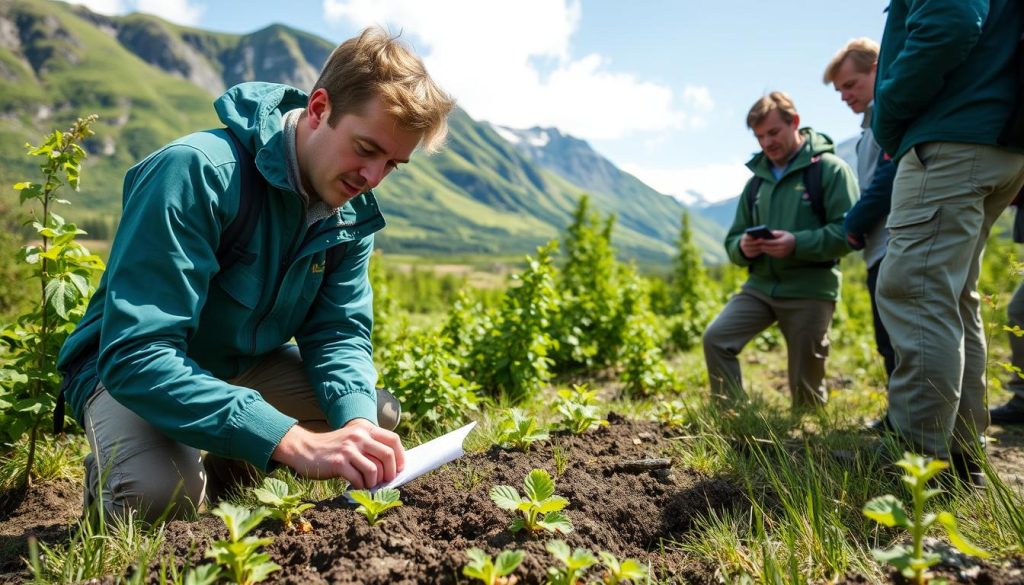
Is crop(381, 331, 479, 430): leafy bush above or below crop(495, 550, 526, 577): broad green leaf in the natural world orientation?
below

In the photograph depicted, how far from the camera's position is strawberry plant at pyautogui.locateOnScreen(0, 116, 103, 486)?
293 cm

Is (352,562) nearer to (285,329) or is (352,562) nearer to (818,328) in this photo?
(285,329)

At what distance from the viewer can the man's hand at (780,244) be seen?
4.39 m

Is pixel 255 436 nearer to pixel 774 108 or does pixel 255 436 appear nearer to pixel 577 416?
pixel 577 416

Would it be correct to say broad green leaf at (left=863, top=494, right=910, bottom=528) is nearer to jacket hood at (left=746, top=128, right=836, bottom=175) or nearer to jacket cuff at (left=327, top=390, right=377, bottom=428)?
jacket cuff at (left=327, top=390, right=377, bottom=428)

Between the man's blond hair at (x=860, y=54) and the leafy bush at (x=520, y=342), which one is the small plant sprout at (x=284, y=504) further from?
the man's blond hair at (x=860, y=54)

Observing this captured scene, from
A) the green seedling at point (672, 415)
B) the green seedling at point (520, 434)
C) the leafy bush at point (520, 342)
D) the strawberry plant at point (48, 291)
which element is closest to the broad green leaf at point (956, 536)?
the green seedling at point (520, 434)

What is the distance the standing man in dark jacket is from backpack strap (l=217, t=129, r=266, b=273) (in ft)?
11.8

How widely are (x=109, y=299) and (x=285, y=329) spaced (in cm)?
98

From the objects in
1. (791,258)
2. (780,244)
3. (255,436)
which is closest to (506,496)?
(255,436)

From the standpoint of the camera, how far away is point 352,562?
5.75ft

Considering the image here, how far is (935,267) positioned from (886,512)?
199 centimetres

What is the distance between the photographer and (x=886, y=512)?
49.9 inches

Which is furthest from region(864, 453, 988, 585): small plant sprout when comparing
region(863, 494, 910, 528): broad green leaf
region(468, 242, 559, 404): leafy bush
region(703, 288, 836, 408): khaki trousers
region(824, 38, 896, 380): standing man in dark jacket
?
region(468, 242, 559, 404): leafy bush
